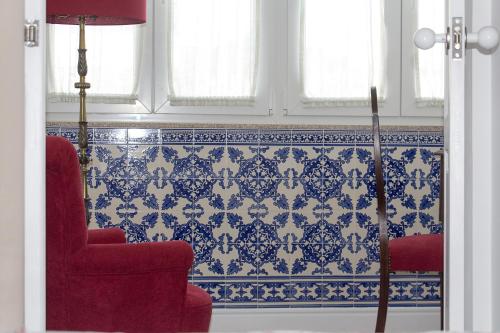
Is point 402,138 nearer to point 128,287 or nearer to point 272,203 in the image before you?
point 272,203

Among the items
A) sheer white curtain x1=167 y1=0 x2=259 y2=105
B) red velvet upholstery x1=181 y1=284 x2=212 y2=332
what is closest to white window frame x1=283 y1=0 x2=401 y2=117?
sheer white curtain x1=167 y1=0 x2=259 y2=105

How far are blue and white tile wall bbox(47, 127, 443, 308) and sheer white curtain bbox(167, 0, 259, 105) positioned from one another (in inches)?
7.5

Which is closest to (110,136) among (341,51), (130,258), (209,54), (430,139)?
(209,54)

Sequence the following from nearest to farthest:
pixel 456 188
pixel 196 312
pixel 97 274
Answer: pixel 456 188, pixel 97 274, pixel 196 312

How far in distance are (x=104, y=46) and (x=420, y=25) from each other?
1.65 m

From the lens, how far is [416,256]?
12.1ft

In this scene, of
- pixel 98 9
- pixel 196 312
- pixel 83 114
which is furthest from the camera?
pixel 83 114

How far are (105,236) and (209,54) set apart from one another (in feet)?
4.72

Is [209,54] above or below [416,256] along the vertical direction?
above
